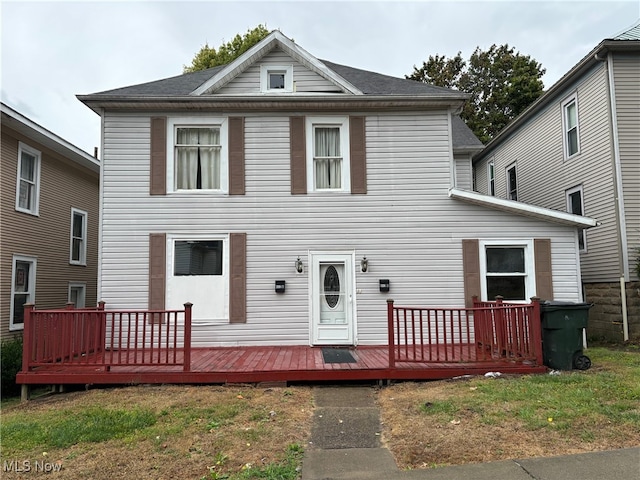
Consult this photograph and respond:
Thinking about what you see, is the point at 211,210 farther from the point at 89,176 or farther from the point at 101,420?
the point at 89,176

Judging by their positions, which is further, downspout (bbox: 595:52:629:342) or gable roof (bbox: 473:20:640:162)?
gable roof (bbox: 473:20:640:162)

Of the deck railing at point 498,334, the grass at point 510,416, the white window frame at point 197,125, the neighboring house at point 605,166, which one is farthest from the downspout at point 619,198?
the white window frame at point 197,125

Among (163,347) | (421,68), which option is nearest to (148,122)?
(163,347)

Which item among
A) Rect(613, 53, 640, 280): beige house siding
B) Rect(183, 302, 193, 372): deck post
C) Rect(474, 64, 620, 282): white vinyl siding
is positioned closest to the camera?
Rect(183, 302, 193, 372): deck post

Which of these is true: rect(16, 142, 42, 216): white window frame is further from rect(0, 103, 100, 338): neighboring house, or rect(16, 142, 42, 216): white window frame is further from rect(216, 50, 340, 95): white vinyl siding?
rect(216, 50, 340, 95): white vinyl siding

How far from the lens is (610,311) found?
32.7ft

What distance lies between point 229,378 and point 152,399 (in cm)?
108

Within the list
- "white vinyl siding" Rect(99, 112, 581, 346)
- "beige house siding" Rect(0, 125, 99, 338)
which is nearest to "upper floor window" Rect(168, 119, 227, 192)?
"white vinyl siding" Rect(99, 112, 581, 346)

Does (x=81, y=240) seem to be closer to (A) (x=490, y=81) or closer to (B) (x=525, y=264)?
(B) (x=525, y=264)

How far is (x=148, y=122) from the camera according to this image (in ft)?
27.8

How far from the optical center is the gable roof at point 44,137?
880 cm

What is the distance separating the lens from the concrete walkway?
3.19 meters

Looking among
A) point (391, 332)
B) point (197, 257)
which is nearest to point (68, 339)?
point (197, 257)

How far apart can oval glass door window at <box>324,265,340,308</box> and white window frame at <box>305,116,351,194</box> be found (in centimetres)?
161
